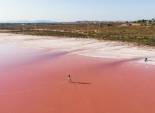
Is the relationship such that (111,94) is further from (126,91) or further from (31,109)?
(31,109)

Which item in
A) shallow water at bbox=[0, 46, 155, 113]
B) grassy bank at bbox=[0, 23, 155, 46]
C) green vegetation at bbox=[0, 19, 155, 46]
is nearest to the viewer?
shallow water at bbox=[0, 46, 155, 113]

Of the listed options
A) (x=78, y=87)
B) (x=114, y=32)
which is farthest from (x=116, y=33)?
(x=78, y=87)

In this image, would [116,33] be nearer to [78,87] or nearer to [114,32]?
[114,32]

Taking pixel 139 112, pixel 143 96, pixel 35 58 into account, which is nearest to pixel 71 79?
pixel 143 96

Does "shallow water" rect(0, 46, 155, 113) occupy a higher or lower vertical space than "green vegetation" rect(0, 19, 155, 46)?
higher

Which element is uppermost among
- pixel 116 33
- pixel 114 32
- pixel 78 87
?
pixel 78 87

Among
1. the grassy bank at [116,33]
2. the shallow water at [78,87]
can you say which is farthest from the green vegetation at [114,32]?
the shallow water at [78,87]

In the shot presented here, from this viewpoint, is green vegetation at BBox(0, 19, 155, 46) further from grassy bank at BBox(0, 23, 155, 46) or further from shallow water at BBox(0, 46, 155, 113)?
shallow water at BBox(0, 46, 155, 113)

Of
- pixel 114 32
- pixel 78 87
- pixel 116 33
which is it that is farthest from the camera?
pixel 114 32

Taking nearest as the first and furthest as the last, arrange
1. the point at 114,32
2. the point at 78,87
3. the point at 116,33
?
1. the point at 78,87
2. the point at 116,33
3. the point at 114,32

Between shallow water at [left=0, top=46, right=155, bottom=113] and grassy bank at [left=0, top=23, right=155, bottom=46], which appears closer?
shallow water at [left=0, top=46, right=155, bottom=113]

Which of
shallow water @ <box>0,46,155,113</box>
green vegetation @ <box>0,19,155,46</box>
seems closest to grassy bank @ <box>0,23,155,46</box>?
green vegetation @ <box>0,19,155,46</box>

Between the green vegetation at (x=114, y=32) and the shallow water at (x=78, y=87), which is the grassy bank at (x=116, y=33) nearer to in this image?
the green vegetation at (x=114, y=32)
